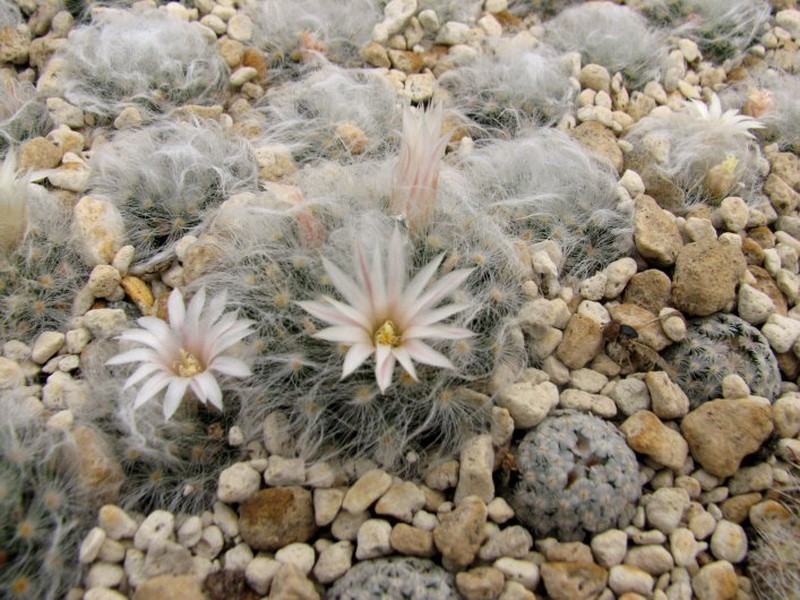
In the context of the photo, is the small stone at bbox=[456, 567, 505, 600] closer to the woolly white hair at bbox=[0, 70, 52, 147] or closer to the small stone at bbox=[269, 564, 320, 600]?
the small stone at bbox=[269, 564, 320, 600]

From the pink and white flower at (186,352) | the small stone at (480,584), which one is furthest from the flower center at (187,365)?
the small stone at (480,584)

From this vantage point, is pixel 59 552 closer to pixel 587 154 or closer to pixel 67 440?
pixel 67 440

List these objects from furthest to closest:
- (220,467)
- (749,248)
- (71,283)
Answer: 1. (749,248)
2. (71,283)
3. (220,467)

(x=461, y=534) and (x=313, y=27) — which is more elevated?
(x=313, y=27)

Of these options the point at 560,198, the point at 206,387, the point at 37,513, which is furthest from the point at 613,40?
the point at 37,513

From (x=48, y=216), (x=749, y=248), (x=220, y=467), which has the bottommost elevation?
(x=220, y=467)

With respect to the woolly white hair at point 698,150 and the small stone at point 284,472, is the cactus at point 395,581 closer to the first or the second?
the small stone at point 284,472

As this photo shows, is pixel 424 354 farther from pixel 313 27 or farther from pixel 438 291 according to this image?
pixel 313 27

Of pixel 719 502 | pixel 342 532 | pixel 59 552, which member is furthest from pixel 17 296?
pixel 719 502
